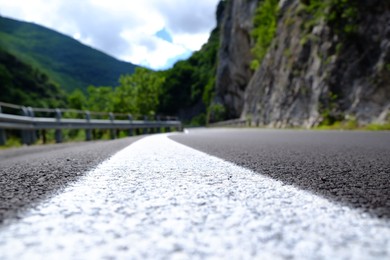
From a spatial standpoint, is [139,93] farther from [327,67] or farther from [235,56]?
[327,67]

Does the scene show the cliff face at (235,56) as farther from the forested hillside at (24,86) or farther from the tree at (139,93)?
the forested hillside at (24,86)

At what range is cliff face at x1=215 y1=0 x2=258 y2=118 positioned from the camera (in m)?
47.7

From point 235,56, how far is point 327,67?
34.5 m

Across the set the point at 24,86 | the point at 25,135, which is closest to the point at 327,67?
the point at 25,135

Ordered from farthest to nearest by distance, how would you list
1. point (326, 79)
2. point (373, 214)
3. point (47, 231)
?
point (326, 79), point (373, 214), point (47, 231)

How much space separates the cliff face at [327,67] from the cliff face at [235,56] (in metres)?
19.5

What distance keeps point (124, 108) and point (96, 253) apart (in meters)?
60.5

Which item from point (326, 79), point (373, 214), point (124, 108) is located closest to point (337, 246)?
point (373, 214)

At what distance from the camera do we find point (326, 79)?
18328mm

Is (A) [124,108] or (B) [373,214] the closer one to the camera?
(B) [373,214]

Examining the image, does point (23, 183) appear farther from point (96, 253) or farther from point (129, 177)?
point (96, 253)

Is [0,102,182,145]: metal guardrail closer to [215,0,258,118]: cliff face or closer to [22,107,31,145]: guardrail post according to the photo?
[22,107,31,145]: guardrail post

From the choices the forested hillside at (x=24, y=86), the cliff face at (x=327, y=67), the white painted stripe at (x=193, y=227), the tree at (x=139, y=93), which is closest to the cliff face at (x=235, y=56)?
the tree at (x=139, y=93)

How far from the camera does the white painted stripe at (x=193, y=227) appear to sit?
0.74 m
